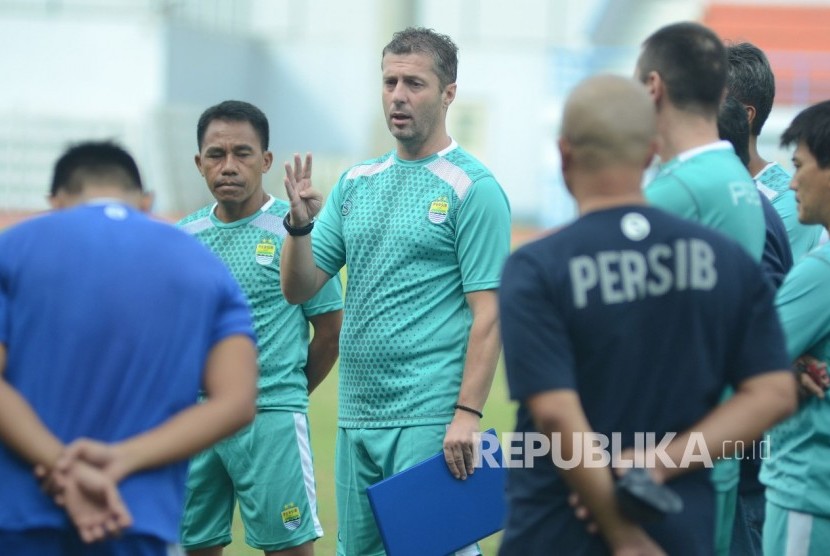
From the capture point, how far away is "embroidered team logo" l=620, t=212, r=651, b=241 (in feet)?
9.81

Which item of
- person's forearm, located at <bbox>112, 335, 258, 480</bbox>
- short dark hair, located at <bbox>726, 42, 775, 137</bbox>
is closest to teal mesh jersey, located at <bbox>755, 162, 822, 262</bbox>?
short dark hair, located at <bbox>726, 42, 775, 137</bbox>

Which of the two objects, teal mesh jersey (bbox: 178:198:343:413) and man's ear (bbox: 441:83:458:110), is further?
teal mesh jersey (bbox: 178:198:343:413)

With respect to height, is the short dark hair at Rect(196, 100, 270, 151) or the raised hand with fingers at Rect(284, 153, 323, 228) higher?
the short dark hair at Rect(196, 100, 270, 151)

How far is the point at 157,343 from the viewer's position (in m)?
3.12

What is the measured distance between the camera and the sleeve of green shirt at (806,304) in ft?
12.3

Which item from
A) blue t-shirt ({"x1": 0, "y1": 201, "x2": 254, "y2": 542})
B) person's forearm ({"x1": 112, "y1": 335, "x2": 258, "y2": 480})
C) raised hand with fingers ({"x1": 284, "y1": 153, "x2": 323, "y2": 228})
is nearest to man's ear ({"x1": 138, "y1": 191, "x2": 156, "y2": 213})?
blue t-shirt ({"x1": 0, "y1": 201, "x2": 254, "y2": 542})

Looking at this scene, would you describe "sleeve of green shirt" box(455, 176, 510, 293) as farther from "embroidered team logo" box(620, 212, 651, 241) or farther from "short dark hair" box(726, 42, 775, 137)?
"embroidered team logo" box(620, 212, 651, 241)

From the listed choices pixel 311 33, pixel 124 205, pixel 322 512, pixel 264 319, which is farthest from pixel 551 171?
pixel 124 205

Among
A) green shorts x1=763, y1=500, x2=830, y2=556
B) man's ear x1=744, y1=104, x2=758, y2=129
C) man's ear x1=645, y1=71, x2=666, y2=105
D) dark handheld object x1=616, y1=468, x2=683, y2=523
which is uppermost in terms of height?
man's ear x1=645, y1=71, x2=666, y2=105

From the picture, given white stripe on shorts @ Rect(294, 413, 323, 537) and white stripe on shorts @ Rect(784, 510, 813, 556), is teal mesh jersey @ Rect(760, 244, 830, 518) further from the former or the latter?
white stripe on shorts @ Rect(294, 413, 323, 537)

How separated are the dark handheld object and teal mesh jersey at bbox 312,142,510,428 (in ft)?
6.29

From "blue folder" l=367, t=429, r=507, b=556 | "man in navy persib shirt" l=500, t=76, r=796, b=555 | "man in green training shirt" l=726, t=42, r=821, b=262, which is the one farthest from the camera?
"man in green training shirt" l=726, t=42, r=821, b=262

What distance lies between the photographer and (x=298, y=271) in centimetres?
496

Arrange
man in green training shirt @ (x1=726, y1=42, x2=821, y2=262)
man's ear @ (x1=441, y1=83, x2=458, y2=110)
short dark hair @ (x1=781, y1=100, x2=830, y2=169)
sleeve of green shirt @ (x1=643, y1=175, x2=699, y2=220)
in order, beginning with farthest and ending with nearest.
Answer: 1. man's ear @ (x1=441, y1=83, x2=458, y2=110)
2. man in green training shirt @ (x1=726, y1=42, x2=821, y2=262)
3. short dark hair @ (x1=781, y1=100, x2=830, y2=169)
4. sleeve of green shirt @ (x1=643, y1=175, x2=699, y2=220)
